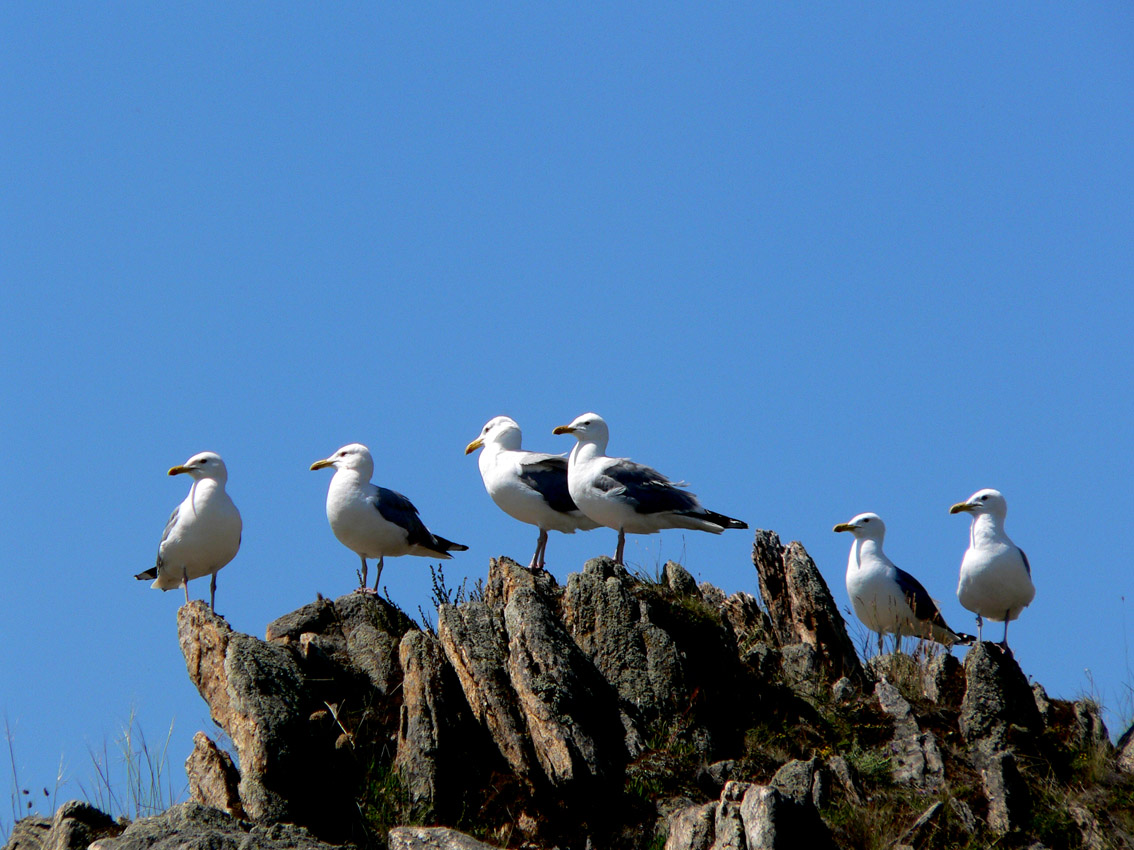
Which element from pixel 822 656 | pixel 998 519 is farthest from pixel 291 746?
pixel 998 519

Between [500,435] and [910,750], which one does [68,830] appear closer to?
[910,750]

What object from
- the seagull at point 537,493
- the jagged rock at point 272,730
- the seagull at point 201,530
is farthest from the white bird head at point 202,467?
the jagged rock at point 272,730

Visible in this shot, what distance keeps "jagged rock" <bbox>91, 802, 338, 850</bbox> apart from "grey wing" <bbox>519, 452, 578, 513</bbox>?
7.42 m

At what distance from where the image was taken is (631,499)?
48.5 ft

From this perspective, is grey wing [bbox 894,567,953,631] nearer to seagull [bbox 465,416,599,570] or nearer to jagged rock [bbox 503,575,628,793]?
seagull [bbox 465,416,599,570]

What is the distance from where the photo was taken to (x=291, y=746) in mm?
9461

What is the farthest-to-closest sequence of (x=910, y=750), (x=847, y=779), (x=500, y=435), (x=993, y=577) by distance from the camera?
1. (x=500, y=435)
2. (x=993, y=577)
3. (x=910, y=750)
4. (x=847, y=779)

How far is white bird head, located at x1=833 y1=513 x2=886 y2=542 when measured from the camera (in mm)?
15883

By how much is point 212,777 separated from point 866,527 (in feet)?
28.8

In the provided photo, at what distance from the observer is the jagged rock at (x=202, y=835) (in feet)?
26.2

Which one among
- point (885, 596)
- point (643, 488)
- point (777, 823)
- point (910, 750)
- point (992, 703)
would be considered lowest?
point (777, 823)

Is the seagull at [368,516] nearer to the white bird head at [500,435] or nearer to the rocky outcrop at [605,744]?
the white bird head at [500,435]

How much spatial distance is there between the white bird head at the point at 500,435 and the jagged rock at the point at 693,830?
8.52 meters

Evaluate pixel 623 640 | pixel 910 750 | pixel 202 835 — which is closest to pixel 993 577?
pixel 910 750
